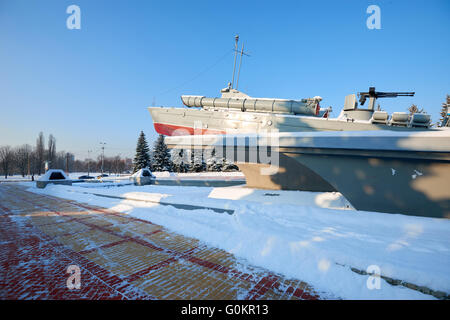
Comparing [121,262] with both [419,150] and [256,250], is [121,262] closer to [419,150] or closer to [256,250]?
[256,250]

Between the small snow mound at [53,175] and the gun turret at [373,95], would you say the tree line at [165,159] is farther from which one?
the gun turret at [373,95]

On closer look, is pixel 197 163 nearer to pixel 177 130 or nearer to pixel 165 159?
pixel 165 159

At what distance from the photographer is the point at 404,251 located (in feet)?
10.7

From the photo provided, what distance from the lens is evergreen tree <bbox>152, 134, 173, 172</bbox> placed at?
1355 inches

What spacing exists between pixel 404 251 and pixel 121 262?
4.83 meters

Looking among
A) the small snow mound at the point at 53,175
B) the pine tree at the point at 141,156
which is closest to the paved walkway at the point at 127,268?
the small snow mound at the point at 53,175

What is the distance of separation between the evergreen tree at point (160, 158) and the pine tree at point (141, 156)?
1.27 meters

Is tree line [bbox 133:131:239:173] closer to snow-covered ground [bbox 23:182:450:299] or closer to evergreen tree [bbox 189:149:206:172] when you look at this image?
evergreen tree [bbox 189:149:206:172]

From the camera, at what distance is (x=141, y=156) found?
34.3m

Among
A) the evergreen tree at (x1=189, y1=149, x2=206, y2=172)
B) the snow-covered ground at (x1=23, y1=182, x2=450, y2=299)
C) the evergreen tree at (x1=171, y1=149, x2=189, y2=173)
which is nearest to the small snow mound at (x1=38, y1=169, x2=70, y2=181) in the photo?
the snow-covered ground at (x1=23, y1=182, x2=450, y2=299)

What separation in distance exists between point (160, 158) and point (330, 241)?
111ft

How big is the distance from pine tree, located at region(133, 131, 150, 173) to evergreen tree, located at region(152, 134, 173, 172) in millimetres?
1271

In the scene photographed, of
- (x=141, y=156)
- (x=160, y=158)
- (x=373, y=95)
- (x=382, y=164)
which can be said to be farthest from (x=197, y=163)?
(x=382, y=164)

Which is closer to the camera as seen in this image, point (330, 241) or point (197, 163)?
point (330, 241)
